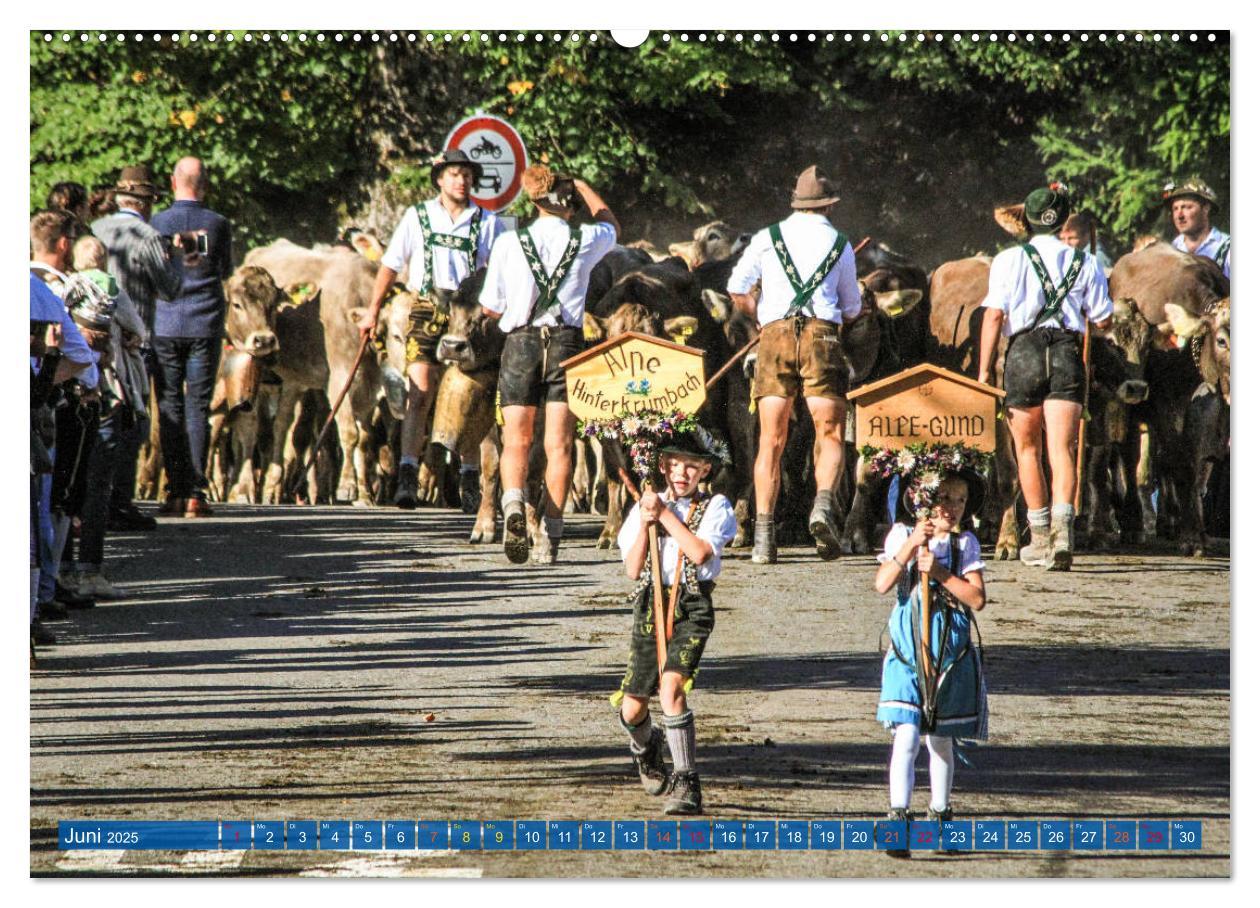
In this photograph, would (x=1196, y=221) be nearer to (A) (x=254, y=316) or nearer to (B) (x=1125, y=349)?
(B) (x=1125, y=349)

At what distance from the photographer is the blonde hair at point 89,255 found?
10.5m

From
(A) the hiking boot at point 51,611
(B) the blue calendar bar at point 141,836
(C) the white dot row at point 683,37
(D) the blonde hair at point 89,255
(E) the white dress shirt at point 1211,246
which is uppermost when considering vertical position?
(C) the white dot row at point 683,37

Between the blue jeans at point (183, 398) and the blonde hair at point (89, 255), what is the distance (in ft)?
4.59

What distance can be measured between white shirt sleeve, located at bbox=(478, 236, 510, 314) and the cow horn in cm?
Result: 192

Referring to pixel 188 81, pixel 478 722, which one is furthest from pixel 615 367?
pixel 188 81

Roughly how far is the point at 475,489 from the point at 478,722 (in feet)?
14.4

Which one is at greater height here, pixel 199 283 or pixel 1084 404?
pixel 199 283

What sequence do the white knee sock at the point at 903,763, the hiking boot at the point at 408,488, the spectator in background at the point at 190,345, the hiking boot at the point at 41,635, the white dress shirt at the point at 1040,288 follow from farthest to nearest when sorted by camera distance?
the hiking boot at the point at 408,488
the spectator in background at the point at 190,345
the white dress shirt at the point at 1040,288
the hiking boot at the point at 41,635
the white knee sock at the point at 903,763

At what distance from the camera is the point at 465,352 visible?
11.7m

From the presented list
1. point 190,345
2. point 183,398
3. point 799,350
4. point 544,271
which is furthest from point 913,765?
point 183,398

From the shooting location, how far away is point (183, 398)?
1238 cm

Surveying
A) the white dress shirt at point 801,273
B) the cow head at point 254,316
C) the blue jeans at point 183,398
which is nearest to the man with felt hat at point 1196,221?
the white dress shirt at point 801,273

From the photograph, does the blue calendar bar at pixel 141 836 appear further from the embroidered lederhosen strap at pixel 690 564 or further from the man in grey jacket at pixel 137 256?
the man in grey jacket at pixel 137 256

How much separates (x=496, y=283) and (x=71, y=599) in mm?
2286
